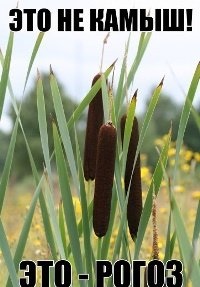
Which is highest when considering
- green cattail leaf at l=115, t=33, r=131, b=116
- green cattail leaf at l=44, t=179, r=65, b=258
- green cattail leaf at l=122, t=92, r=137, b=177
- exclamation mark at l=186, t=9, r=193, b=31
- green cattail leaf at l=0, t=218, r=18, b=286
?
exclamation mark at l=186, t=9, r=193, b=31

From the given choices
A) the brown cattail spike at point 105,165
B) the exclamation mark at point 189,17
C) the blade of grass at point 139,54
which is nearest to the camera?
the brown cattail spike at point 105,165

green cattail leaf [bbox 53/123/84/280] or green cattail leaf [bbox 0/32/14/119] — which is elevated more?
green cattail leaf [bbox 0/32/14/119]

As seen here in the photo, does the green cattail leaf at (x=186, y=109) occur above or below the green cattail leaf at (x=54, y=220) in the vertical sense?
above

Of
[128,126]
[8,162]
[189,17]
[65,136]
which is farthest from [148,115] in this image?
[189,17]

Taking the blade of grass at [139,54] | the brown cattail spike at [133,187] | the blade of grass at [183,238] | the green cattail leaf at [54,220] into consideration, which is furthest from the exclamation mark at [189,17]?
the blade of grass at [183,238]

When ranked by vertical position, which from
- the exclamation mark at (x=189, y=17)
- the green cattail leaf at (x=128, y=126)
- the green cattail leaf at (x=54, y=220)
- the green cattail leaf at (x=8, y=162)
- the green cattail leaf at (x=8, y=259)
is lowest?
the green cattail leaf at (x=8, y=259)

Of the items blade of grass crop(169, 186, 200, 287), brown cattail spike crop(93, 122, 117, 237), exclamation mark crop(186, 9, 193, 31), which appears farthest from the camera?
exclamation mark crop(186, 9, 193, 31)

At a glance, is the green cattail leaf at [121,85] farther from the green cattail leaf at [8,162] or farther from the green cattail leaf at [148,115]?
the green cattail leaf at [8,162]

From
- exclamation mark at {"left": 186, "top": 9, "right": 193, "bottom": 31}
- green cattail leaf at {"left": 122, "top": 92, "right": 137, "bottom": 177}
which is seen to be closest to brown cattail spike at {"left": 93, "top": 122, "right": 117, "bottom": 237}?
green cattail leaf at {"left": 122, "top": 92, "right": 137, "bottom": 177}

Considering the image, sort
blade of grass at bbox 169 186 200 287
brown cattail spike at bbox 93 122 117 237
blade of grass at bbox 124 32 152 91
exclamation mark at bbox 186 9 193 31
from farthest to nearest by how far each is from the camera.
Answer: exclamation mark at bbox 186 9 193 31, blade of grass at bbox 124 32 152 91, brown cattail spike at bbox 93 122 117 237, blade of grass at bbox 169 186 200 287

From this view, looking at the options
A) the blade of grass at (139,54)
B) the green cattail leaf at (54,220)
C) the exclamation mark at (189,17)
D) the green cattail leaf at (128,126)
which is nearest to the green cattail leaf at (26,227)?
the green cattail leaf at (54,220)

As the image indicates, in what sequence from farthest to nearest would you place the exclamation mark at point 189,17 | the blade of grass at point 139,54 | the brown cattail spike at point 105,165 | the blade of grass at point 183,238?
the exclamation mark at point 189,17 < the blade of grass at point 139,54 < the brown cattail spike at point 105,165 < the blade of grass at point 183,238

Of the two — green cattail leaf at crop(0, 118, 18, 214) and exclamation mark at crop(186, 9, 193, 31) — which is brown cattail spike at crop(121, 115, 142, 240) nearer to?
green cattail leaf at crop(0, 118, 18, 214)

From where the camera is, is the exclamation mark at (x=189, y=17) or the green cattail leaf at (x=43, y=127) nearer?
the green cattail leaf at (x=43, y=127)
